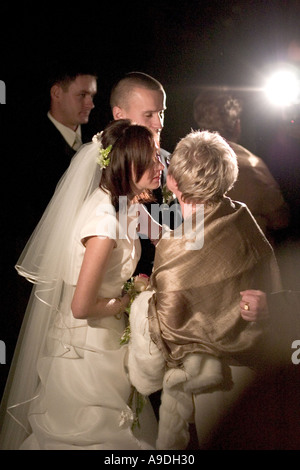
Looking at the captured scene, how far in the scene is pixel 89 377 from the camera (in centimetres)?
237

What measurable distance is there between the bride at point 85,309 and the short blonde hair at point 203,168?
0.20 m

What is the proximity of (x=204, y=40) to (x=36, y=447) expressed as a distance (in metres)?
2.78

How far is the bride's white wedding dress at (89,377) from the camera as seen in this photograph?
7.53ft

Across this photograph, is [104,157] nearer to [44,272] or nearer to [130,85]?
[44,272]

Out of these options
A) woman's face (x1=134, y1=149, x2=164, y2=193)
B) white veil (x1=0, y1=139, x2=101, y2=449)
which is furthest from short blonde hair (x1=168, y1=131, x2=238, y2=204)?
white veil (x1=0, y1=139, x2=101, y2=449)

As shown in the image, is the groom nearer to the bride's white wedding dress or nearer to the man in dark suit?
the man in dark suit

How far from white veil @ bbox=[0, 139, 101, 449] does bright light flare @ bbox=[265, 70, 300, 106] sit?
6.00 feet

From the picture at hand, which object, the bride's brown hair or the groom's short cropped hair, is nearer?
the bride's brown hair

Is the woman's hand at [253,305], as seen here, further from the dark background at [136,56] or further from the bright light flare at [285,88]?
the bright light flare at [285,88]

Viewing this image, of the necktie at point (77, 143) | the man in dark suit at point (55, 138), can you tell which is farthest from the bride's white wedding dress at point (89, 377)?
the necktie at point (77, 143)

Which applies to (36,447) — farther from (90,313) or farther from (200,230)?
(200,230)

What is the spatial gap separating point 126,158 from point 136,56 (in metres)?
1.70

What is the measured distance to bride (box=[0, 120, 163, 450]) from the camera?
Result: 228cm
